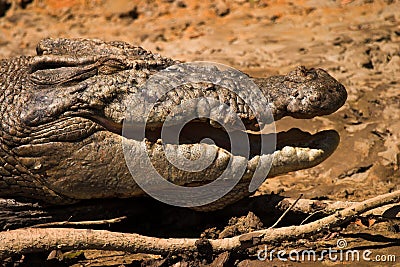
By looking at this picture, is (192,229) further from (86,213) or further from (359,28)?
(359,28)

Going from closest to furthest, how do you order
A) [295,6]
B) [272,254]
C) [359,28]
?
1. [272,254]
2. [359,28]
3. [295,6]

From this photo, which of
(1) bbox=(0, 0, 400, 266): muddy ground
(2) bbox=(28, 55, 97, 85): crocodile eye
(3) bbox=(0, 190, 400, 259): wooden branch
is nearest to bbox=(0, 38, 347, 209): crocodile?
(2) bbox=(28, 55, 97, 85): crocodile eye

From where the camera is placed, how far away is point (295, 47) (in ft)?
23.1

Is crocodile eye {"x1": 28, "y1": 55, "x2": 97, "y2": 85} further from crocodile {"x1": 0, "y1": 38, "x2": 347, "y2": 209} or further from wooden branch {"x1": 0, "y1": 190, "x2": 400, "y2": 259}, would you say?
wooden branch {"x1": 0, "y1": 190, "x2": 400, "y2": 259}

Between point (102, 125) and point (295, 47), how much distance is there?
3.91 meters

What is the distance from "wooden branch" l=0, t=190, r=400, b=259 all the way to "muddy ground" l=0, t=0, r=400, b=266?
0.13 m

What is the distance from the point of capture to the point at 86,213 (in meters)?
3.77

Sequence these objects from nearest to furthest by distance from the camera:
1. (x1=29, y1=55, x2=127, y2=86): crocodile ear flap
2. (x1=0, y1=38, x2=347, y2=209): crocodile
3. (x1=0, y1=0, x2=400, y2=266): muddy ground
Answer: (x1=0, y1=38, x2=347, y2=209): crocodile → (x1=29, y1=55, x2=127, y2=86): crocodile ear flap → (x1=0, y1=0, x2=400, y2=266): muddy ground

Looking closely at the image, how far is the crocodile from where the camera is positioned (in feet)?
11.5

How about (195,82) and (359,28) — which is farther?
(359,28)

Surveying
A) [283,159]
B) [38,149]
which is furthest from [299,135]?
[38,149]

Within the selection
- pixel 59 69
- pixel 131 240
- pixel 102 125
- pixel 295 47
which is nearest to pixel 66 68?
pixel 59 69

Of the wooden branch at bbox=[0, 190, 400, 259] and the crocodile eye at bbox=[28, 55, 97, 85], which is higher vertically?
the crocodile eye at bbox=[28, 55, 97, 85]

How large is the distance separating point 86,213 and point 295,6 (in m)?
5.10
